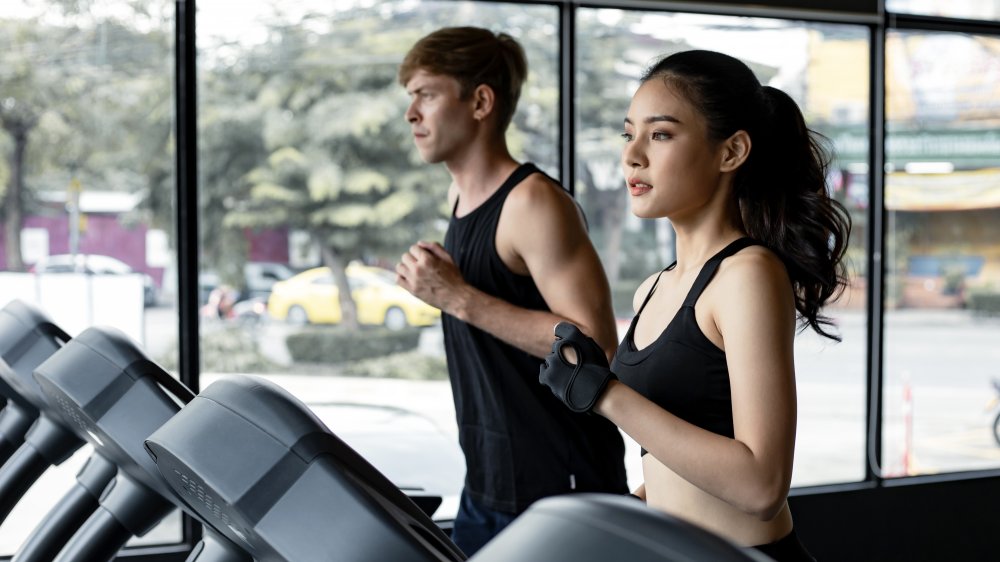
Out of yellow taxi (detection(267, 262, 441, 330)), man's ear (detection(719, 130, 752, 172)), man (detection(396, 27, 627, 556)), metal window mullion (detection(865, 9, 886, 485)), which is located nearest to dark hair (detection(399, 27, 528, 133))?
man (detection(396, 27, 627, 556))

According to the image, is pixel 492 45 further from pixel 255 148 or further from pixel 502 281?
pixel 255 148

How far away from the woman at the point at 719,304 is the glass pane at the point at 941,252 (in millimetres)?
3119

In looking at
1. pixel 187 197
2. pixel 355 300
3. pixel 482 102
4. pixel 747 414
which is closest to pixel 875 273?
pixel 355 300

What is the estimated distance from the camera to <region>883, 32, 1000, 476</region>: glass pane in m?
4.49

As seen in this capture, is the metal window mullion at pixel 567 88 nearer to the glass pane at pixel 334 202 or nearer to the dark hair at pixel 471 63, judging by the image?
the glass pane at pixel 334 202

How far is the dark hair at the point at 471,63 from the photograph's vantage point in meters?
2.20

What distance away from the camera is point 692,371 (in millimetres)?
1380

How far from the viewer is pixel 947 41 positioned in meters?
4.55

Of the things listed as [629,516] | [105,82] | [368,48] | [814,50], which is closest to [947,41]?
[814,50]

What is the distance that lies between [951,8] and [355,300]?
258cm

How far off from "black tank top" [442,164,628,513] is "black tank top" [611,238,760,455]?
0.61m

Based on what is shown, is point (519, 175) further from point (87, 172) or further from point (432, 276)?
point (87, 172)

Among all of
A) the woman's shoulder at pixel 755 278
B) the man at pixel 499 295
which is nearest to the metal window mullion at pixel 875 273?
the man at pixel 499 295

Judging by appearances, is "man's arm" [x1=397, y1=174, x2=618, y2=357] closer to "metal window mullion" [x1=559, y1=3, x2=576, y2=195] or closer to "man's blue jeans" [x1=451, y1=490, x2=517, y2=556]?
"man's blue jeans" [x1=451, y1=490, x2=517, y2=556]
